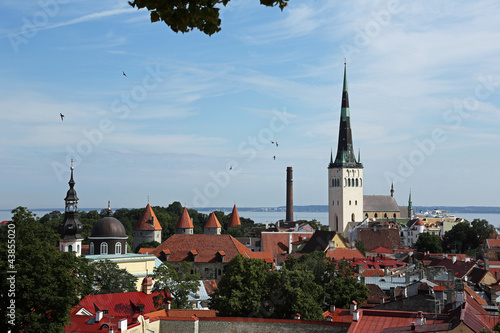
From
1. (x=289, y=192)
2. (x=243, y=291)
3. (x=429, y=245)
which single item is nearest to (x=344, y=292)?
(x=243, y=291)

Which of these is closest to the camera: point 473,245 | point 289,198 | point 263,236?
point 263,236

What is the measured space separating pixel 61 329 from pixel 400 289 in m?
18.9

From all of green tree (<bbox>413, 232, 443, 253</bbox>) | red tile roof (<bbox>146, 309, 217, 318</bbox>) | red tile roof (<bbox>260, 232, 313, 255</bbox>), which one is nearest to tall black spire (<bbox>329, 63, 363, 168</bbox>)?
green tree (<bbox>413, 232, 443, 253</bbox>)

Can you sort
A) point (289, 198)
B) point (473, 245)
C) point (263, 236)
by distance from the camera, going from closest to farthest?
point (263, 236), point (473, 245), point (289, 198)

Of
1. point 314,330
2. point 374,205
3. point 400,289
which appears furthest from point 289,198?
point 314,330

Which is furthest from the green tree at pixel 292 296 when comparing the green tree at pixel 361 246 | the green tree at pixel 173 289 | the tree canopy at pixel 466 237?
the tree canopy at pixel 466 237

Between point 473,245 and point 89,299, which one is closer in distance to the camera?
point 89,299

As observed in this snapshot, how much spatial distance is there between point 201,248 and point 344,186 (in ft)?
214

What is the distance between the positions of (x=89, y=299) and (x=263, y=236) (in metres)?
51.9

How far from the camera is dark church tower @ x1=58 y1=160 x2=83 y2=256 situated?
4984 centimetres

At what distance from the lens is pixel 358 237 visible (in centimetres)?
9450

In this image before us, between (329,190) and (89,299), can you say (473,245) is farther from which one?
(89,299)

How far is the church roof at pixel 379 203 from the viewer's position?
137 meters

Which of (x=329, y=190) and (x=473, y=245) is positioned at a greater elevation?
(x=329, y=190)
